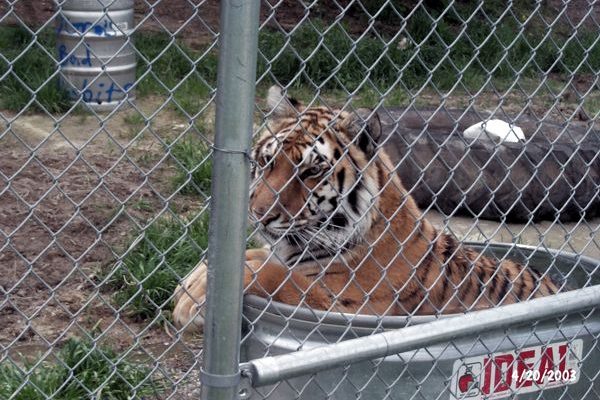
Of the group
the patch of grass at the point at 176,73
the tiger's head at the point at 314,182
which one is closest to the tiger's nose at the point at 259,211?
the tiger's head at the point at 314,182

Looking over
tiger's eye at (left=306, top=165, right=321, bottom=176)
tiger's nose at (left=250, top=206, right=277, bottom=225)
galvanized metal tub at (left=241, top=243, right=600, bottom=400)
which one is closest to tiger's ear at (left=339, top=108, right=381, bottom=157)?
tiger's eye at (left=306, top=165, right=321, bottom=176)

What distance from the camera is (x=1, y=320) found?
357 centimetres

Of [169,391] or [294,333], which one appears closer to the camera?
[294,333]

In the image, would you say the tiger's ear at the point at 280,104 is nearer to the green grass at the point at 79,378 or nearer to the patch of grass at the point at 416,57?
the green grass at the point at 79,378

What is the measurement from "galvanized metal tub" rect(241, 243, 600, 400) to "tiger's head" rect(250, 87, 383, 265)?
50 cm

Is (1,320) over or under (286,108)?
under

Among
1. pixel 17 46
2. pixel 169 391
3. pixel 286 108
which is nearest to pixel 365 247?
pixel 286 108

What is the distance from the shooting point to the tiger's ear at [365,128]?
2.80m

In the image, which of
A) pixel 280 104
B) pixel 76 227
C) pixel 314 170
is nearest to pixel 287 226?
pixel 314 170

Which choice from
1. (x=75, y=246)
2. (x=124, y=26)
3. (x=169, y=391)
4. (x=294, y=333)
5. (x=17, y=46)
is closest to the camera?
(x=294, y=333)

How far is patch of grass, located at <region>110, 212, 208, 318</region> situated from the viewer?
368 cm

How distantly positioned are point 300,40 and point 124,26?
1.72 m

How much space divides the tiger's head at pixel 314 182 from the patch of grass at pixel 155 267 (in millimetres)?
477

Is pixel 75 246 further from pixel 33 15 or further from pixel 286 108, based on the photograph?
pixel 33 15
